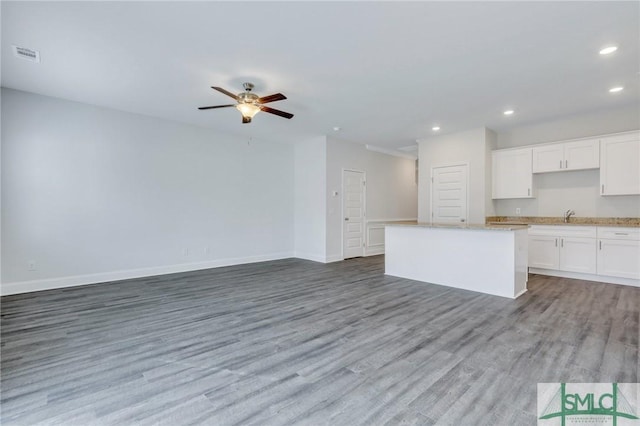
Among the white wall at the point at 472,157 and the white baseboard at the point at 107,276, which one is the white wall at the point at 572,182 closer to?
the white wall at the point at 472,157

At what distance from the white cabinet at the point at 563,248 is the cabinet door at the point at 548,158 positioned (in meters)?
1.08

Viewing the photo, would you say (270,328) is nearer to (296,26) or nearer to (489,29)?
(296,26)

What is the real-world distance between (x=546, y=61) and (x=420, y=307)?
3163 millimetres

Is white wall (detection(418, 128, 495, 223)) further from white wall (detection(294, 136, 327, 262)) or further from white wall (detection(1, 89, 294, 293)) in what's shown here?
white wall (detection(1, 89, 294, 293))

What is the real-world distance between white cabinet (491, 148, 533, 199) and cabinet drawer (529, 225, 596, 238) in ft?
2.26

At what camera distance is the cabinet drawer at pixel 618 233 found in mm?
4441

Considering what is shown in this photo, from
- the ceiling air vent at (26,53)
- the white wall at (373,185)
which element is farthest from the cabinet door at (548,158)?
the ceiling air vent at (26,53)

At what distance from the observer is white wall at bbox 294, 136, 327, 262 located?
676 centimetres

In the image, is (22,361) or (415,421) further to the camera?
(22,361)

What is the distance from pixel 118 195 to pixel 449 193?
20.9 feet

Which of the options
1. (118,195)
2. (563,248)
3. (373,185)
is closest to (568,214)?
(563,248)

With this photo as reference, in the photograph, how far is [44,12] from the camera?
2496 millimetres

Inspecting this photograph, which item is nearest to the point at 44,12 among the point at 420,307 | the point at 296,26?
the point at 296,26
